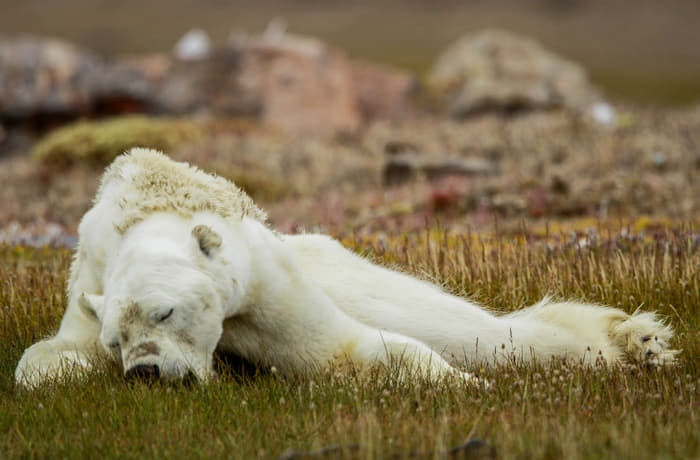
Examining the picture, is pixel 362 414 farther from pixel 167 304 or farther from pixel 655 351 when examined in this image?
pixel 655 351

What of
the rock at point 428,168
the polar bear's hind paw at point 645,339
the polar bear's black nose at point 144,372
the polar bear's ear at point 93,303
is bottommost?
the polar bear's black nose at point 144,372

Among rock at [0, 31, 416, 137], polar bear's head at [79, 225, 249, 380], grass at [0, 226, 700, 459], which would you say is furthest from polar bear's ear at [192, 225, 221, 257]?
rock at [0, 31, 416, 137]

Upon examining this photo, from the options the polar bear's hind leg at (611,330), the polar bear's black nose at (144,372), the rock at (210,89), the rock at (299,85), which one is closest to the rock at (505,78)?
the rock at (299,85)

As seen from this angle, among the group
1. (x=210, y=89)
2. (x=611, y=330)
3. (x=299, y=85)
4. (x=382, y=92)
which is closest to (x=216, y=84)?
(x=210, y=89)

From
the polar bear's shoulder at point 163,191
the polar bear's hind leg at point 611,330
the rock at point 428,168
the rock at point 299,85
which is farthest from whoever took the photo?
the rock at point 299,85

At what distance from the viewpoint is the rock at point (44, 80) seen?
102ft

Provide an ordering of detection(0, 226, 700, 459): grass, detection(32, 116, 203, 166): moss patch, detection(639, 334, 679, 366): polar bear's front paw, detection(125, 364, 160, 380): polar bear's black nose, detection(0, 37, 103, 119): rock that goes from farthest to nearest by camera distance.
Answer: detection(0, 37, 103, 119): rock → detection(32, 116, 203, 166): moss patch → detection(639, 334, 679, 366): polar bear's front paw → detection(125, 364, 160, 380): polar bear's black nose → detection(0, 226, 700, 459): grass

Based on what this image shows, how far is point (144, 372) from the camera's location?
14.2 ft

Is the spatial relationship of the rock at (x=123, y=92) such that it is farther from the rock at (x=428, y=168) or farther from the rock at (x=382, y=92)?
the rock at (x=428, y=168)

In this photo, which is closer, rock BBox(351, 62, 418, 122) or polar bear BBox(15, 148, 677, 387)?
polar bear BBox(15, 148, 677, 387)

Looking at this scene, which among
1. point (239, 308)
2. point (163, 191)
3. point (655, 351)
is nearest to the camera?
point (239, 308)

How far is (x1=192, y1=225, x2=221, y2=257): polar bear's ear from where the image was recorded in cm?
461

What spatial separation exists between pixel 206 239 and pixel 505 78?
115ft

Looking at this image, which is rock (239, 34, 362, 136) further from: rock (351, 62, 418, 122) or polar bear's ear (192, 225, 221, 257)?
polar bear's ear (192, 225, 221, 257)
